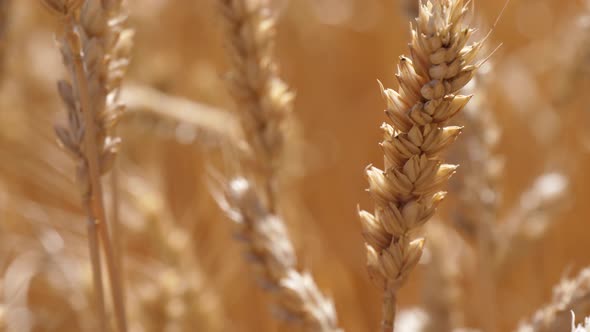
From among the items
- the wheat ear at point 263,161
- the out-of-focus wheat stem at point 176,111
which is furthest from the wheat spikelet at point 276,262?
the out-of-focus wheat stem at point 176,111

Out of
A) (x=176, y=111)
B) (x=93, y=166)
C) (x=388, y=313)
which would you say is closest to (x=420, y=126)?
(x=388, y=313)

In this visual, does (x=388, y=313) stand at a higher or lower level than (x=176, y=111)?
lower

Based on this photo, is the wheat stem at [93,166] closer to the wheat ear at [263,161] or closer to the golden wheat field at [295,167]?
the golden wheat field at [295,167]

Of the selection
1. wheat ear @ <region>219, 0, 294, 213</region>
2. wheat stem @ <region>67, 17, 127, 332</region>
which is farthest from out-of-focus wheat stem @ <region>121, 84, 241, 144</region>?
wheat stem @ <region>67, 17, 127, 332</region>

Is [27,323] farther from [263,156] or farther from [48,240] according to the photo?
[263,156]

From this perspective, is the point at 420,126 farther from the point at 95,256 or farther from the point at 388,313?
the point at 95,256

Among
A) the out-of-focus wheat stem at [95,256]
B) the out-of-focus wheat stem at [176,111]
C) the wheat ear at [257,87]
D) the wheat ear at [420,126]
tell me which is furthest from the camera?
the out-of-focus wheat stem at [176,111]

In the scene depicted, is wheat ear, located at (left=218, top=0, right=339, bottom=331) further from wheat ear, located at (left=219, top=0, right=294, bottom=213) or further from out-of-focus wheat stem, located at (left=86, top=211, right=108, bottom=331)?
out-of-focus wheat stem, located at (left=86, top=211, right=108, bottom=331)

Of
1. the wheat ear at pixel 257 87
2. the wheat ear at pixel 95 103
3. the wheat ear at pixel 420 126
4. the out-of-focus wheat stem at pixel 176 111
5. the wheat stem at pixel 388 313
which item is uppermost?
the out-of-focus wheat stem at pixel 176 111

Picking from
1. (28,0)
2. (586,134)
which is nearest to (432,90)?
(586,134)
